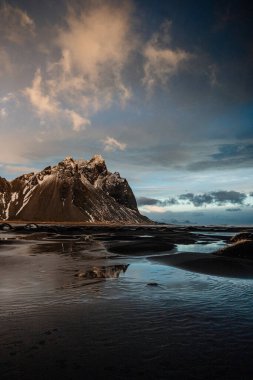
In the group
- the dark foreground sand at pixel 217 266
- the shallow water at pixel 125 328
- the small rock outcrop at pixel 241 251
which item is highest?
the small rock outcrop at pixel 241 251

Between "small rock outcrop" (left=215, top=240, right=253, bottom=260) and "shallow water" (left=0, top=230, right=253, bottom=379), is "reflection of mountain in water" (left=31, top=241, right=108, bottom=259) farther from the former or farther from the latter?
"shallow water" (left=0, top=230, right=253, bottom=379)

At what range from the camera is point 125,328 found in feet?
23.9

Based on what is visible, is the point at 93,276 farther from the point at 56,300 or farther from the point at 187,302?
the point at 187,302

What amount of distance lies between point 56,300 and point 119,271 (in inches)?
258

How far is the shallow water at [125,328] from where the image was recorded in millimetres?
5211

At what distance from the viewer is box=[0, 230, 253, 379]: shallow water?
17.1 ft

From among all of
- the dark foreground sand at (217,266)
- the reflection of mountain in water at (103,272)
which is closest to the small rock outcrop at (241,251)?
the dark foreground sand at (217,266)

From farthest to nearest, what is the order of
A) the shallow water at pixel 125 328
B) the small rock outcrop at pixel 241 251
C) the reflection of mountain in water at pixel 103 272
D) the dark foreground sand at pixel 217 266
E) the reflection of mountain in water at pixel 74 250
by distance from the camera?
the reflection of mountain in water at pixel 74 250, the small rock outcrop at pixel 241 251, the dark foreground sand at pixel 217 266, the reflection of mountain in water at pixel 103 272, the shallow water at pixel 125 328

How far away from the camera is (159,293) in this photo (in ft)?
36.4

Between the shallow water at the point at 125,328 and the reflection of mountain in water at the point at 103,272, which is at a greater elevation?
the shallow water at the point at 125,328

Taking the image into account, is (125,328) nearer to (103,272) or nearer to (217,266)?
(103,272)

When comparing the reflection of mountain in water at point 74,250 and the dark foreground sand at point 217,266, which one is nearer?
the dark foreground sand at point 217,266

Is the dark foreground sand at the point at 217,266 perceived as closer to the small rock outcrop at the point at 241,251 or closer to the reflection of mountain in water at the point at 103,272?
the small rock outcrop at the point at 241,251

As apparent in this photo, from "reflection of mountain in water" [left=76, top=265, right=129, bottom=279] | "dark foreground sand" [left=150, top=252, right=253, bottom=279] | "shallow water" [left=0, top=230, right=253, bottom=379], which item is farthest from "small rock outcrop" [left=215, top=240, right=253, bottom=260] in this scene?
"reflection of mountain in water" [left=76, top=265, right=129, bottom=279]
